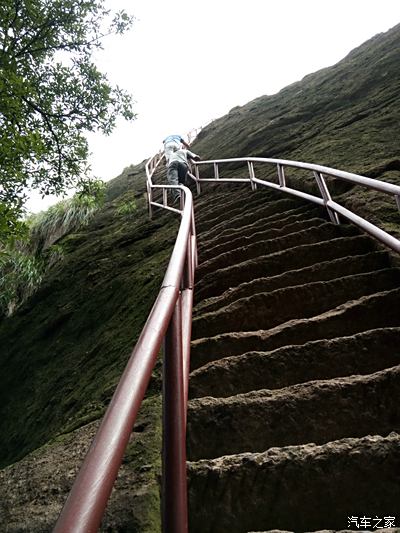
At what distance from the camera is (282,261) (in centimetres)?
327

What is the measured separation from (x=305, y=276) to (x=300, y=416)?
1.36 meters

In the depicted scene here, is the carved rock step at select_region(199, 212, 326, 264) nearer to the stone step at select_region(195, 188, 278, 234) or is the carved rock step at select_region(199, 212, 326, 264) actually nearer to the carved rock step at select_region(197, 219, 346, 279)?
the carved rock step at select_region(197, 219, 346, 279)

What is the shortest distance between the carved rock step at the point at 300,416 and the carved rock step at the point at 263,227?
7.49 feet

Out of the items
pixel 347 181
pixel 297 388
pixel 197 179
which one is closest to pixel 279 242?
pixel 347 181

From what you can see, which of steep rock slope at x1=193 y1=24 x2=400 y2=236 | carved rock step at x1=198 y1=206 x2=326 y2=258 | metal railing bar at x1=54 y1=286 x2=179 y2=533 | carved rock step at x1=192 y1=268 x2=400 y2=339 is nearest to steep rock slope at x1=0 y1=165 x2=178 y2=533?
carved rock step at x1=198 y1=206 x2=326 y2=258

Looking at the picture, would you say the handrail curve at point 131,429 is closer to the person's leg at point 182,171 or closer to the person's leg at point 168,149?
the person's leg at point 182,171

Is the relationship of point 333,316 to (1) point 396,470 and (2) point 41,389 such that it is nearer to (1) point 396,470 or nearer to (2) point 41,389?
(1) point 396,470

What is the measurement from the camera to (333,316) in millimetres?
2305

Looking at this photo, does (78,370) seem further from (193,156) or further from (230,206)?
(193,156)

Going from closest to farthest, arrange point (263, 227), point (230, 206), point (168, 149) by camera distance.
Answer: point (263, 227), point (230, 206), point (168, 149)

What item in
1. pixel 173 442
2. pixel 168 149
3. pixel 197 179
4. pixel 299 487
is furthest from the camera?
pixel 197 179

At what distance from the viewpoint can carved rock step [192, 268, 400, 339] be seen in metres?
2.56

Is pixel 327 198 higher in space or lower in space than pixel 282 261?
higher

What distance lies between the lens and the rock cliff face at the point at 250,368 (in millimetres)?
1457
